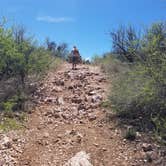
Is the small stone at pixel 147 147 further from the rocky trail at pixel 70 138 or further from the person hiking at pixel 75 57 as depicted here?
the person hiking at pixel 75 57

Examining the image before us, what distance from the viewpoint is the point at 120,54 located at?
63.5ft

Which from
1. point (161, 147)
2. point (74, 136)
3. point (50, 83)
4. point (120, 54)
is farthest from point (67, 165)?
point (120, 54)

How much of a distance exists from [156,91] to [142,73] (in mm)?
1018

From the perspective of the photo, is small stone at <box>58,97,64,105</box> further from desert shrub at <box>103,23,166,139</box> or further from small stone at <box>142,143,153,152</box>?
A: small stone at <box>142,143,153,152</box>

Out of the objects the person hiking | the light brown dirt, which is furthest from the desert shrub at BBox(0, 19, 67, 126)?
the person hiking

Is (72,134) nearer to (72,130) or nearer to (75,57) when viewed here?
(72,130)

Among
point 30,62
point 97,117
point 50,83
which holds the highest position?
point 30,62

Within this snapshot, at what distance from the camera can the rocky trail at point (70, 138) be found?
26.8 ft

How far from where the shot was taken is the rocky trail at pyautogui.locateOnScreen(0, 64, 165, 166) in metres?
8.16

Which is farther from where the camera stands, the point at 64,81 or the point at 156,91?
the point at 64,81

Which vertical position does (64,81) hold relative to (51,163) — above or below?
above

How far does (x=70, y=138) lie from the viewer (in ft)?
30.8

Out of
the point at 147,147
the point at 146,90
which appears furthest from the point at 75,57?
the point at 147,147

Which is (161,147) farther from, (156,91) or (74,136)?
(74,136)
